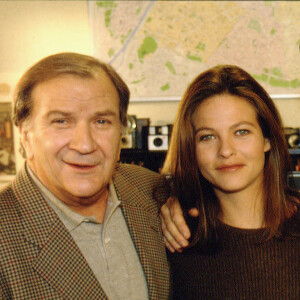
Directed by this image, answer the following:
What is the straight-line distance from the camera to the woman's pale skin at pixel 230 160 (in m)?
1.25

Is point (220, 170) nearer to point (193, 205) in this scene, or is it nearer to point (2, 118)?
point (193, 205)

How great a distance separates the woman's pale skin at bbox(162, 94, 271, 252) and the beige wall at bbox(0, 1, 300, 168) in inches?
63.5

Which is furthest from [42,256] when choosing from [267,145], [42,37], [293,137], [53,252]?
[42,37]

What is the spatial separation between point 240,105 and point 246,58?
160 cm

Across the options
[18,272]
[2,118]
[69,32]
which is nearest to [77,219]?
[18,272]

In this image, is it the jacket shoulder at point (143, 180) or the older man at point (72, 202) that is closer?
the older man at point (72, 202)

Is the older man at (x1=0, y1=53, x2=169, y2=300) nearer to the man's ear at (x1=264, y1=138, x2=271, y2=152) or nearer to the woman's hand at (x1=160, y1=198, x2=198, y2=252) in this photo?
the woman's hand at (x1=160, y1=198, x2=198, y2=252)

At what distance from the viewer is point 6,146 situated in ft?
9.50

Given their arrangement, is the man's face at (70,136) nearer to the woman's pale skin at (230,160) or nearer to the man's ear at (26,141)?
the man's ear at (26,141)

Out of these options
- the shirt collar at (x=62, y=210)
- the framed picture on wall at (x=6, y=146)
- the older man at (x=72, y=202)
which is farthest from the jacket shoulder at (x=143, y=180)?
the framed picture on wall at (x=6, y=146)

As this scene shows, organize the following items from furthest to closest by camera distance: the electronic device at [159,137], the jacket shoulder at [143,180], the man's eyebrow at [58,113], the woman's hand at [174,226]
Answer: the electronic device at [159,137] < the jacket shoulder at [143,180] < the woman's hand at [174,226] < the man's eyebrow at [58,113]

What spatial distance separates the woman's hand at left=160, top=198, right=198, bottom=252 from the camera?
4.42 feet

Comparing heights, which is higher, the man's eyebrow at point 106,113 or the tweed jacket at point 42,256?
the man's eyebrow at point 106,113

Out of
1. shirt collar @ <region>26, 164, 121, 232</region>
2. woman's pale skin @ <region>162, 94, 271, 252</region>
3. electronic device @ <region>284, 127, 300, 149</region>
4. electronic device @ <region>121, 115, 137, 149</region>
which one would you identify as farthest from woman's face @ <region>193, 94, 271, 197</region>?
electronic device @ <region>121, 115, 137, 149</region>
